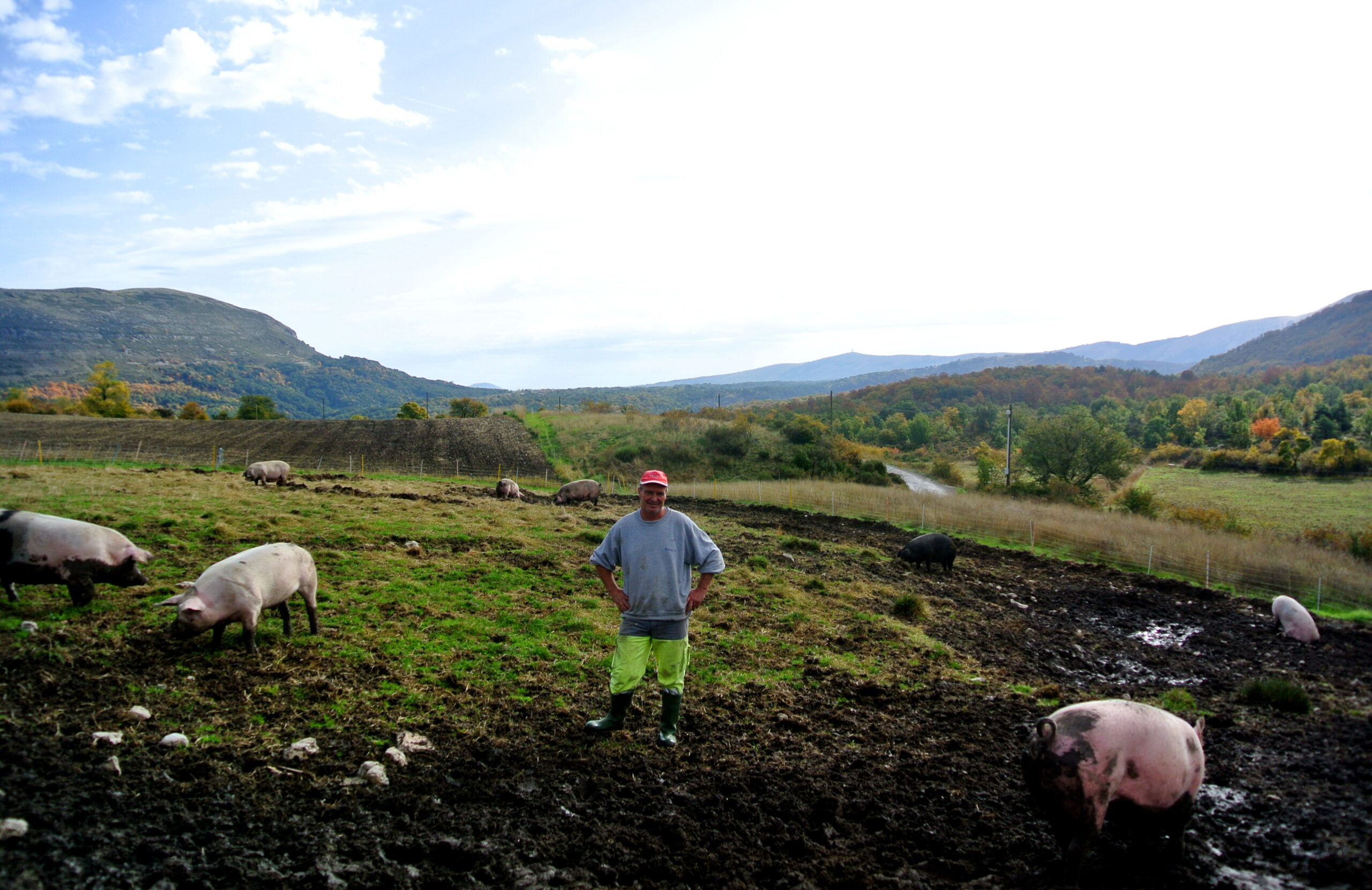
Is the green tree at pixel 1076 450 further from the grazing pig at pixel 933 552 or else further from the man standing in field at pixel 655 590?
the man standing in field at pixel 655 590

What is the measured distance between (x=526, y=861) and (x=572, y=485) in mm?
20453

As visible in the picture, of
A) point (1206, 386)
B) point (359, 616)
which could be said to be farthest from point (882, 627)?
point (1206, 386)

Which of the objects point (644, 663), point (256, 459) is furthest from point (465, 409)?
point (644, 663)

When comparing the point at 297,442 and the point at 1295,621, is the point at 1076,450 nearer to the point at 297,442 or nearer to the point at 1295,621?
the point at 1295,621

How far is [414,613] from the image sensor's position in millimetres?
8047

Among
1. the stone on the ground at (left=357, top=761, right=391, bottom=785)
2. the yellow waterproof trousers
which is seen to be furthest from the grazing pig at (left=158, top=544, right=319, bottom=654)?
the yellow waterproof trousers

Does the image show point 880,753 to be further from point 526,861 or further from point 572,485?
point 572,485

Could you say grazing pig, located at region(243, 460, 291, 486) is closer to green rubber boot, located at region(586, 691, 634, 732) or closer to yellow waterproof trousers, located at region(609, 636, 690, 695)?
green rubber boot, located at region(586, 691, 634, 732)

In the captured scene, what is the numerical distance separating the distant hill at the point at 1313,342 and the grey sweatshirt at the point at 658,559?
17289cm

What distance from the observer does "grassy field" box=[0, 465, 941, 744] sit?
5.68 meters

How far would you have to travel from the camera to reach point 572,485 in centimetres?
2392

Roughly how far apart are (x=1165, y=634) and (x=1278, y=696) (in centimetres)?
505

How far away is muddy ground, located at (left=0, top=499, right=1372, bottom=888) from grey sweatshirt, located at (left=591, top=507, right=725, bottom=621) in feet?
3.79

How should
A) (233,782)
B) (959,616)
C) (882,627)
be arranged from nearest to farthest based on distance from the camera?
(233,782), (882,627), (959,616)
